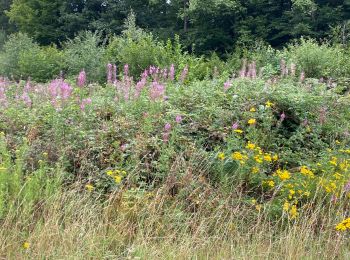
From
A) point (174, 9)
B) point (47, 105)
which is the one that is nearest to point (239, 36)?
point (174, 9)

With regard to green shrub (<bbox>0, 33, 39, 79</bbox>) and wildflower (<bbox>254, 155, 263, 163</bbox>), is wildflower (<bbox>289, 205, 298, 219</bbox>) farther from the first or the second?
green shrub (<bbox>0, 33, 39, 79</bbox>)

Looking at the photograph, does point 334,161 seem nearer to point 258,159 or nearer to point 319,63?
point 258,159

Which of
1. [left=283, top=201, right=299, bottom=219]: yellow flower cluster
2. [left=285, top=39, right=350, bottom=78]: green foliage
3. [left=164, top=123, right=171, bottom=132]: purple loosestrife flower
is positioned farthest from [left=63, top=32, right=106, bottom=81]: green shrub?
[left=283, top=201, right=299, bottom=219]: yellow flower cluster

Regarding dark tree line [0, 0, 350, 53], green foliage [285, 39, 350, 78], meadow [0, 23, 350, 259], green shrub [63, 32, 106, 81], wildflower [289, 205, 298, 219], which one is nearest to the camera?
meadow [0, 23, 350, 259]

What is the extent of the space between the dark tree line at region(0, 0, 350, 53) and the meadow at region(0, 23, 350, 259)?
75.3 feet

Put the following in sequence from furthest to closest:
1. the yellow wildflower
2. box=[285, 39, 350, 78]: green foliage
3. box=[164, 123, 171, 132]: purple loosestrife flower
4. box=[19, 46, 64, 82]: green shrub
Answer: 1. box=[19, 46, 64, 82]: green shrub
2. box=[285, 39, 350, 78]: green foliage
3. the yellow wildflower
4. box=[164, 123, 171, 132]: purple loosestrife flower

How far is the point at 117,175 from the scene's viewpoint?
156 inches

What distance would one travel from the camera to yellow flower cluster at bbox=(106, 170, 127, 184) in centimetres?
379

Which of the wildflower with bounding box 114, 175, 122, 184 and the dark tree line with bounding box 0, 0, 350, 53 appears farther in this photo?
the dark tree line with bounding box 0, 0, 350, 53

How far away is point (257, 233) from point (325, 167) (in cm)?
126

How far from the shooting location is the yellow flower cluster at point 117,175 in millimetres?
3787

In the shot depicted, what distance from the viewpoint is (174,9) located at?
35.8 metres

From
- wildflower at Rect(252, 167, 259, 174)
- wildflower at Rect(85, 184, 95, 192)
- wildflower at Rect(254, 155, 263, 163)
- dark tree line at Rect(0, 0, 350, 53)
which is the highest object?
dark tree line at Rect(0, 0, 350, 53)

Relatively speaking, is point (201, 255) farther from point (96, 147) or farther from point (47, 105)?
point (47, 105)
